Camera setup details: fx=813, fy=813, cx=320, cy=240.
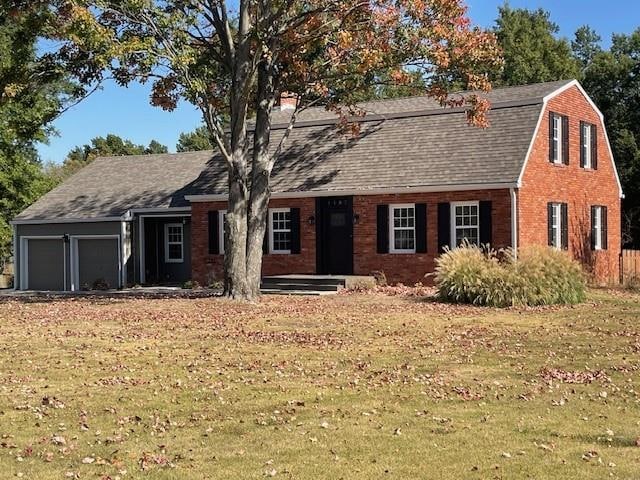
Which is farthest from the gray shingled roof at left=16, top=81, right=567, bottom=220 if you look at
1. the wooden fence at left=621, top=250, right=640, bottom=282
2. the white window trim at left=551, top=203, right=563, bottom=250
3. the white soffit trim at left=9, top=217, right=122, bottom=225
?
the wooden fence at left=621, top=250, right=640, bottom=282

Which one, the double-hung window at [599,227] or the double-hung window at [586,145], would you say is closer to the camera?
the double-hung window at [586,145]

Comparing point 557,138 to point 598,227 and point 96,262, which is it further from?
point 96,262

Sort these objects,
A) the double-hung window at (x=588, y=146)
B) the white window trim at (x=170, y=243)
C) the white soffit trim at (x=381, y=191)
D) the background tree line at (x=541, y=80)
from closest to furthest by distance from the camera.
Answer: the white soffit trim at (x=381, y=191), the double-hung window at (x=588, y=146), the white window trim at (x=170, y=243), the background tree line at (x=541, y=80)

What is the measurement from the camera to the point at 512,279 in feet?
59.6

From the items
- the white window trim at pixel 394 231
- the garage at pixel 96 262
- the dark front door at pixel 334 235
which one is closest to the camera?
the white window trim at pixel 394 231

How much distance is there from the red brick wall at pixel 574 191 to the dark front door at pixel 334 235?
5293mm

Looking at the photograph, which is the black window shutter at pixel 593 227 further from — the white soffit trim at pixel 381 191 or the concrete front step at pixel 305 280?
the concrete front step at pixel 305 280

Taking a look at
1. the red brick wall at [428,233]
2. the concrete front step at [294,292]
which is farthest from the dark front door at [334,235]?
the concrete front step at [294,292]

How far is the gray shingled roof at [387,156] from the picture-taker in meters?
23.0

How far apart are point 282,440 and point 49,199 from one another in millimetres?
27905

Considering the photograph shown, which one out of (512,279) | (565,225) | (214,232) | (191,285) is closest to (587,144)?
(565,225)

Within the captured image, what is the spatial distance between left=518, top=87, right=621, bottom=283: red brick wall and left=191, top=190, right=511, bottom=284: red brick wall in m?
0.65

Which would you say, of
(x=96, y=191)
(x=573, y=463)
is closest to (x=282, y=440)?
(x=573, y=463)

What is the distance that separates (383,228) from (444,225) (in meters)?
1.93
